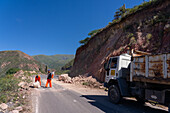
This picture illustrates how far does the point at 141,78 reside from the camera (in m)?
5.59

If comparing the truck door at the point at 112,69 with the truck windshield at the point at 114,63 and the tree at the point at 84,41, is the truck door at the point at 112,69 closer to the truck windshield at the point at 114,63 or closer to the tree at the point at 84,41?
the truck windshield at the point at 114,63

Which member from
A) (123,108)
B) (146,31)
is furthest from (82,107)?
(146,31)

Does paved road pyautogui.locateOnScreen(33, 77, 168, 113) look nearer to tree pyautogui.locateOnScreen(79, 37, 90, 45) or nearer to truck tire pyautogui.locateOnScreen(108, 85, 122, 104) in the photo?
truck tire pyautogui.locateOnScreen(108, 85, 122, 104)

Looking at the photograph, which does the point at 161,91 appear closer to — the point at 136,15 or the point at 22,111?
the point at 22,111

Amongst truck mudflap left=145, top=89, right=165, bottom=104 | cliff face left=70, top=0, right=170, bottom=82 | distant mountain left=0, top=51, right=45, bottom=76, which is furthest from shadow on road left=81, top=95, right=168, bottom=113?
distant mountain left=0, top=51, right=45, bottom=76

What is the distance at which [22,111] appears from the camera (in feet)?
15.3

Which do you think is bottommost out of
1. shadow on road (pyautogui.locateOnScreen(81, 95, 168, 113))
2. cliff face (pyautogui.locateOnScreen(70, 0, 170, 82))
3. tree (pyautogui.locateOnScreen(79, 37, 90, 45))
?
shadow on road (pyautogui.locateOnScreen(81, 95, 168, 113))

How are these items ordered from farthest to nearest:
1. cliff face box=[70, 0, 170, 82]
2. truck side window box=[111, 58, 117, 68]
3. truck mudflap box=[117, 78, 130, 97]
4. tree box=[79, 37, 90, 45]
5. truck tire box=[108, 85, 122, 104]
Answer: tree box=[79, 37, 90, 45] → cliff face box=[70, 0, 170, 82] → truck side window box=[111, 58, 117, 68] → truck tire box=[108, 85, 122, 104] → truck mudflap box=[117, 78, 130, 97]

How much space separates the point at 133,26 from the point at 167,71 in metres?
11.6

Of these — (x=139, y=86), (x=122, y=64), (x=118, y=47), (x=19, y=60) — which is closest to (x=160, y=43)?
(x=118, y=47)

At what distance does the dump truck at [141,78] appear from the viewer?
471 cm

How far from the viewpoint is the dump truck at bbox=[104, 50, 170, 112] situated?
4.71 meters

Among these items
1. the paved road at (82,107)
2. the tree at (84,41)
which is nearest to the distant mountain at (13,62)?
the tree at (84,41)

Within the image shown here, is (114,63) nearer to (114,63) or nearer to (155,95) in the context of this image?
(114,63)
